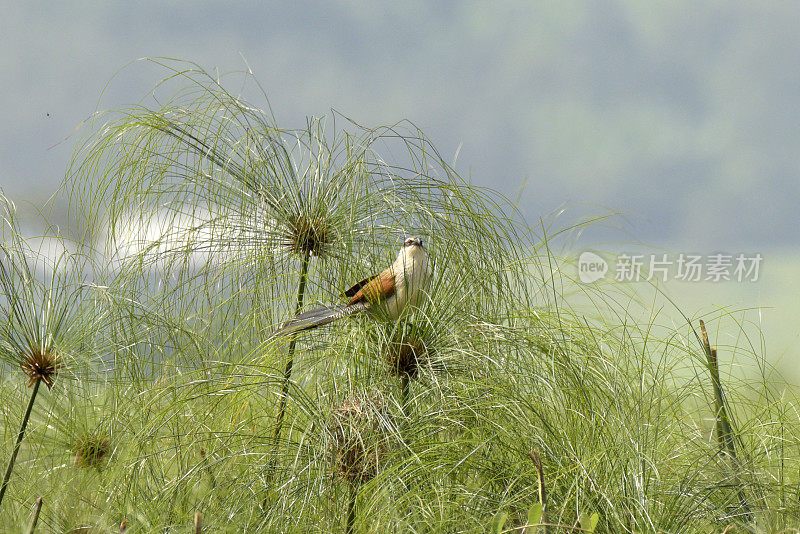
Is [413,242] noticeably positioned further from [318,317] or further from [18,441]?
[18,441]

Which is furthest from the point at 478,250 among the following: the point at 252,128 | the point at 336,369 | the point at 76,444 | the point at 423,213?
the point at 76,444

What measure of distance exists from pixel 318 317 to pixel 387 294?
0.91 feet

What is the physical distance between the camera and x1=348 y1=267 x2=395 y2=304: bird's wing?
272 cm

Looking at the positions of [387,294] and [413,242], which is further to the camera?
[413,242]

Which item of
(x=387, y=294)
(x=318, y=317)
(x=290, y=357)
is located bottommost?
(x=290, y=357)

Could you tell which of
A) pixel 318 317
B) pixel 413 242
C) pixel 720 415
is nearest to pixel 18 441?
pixel 318 317

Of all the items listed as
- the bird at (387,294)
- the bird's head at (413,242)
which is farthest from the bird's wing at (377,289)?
the bird's head at (413,242)

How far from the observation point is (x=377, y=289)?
8.97ft

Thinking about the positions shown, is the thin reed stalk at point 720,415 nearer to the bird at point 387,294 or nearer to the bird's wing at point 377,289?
the bird at point 387,294

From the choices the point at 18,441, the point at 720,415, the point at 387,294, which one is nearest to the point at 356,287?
the point at 387,294

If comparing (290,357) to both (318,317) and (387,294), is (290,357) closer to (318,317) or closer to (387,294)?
(318,317)

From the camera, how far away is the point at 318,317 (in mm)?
2730

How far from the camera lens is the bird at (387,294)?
272cm

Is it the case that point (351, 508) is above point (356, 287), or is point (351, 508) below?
below
